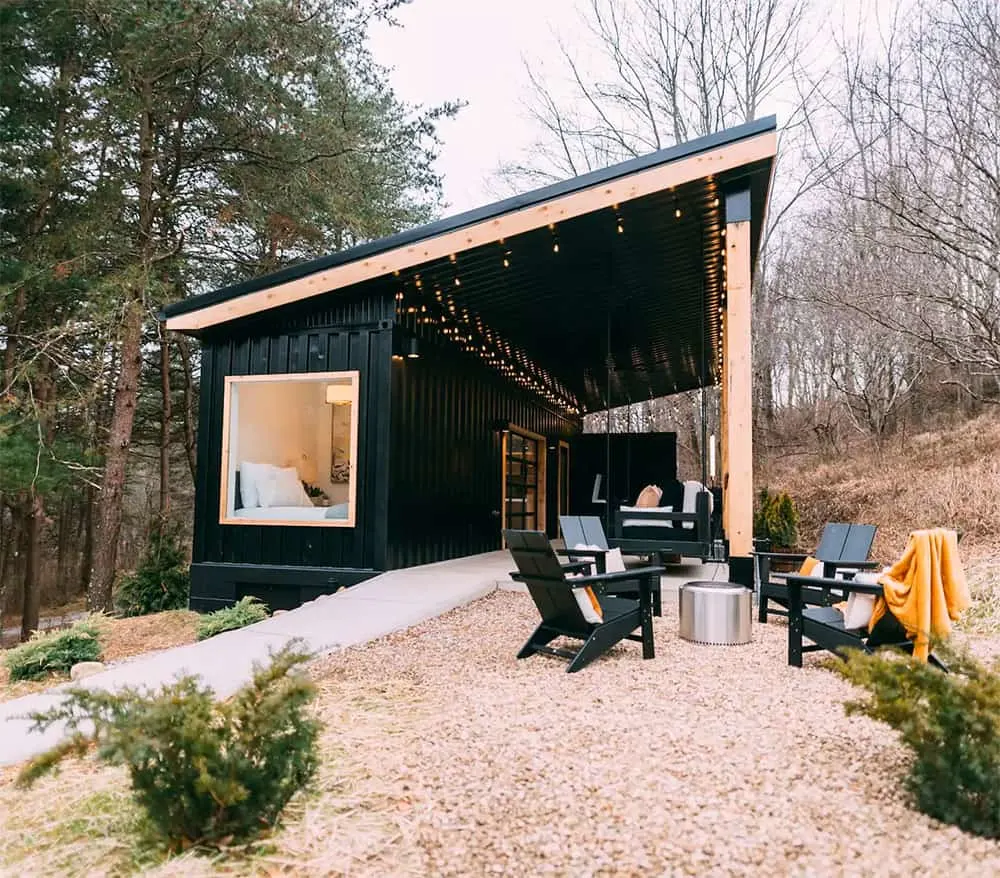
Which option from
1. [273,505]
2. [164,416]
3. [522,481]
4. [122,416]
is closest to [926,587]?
[273,505]

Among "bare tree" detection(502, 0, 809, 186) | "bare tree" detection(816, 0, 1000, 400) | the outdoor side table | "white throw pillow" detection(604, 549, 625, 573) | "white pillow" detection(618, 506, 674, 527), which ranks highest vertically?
"bare tree" detection(502, 0, 809, 186)

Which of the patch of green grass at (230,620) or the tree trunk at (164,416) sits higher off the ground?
the tree trunk at (164,416)

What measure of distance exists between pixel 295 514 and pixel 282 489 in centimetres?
96

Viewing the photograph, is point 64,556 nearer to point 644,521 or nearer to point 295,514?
point 295,514

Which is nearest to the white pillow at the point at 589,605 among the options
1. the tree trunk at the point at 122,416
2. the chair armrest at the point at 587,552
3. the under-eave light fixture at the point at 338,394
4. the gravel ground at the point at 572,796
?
the gravel ground at the point at 572,796

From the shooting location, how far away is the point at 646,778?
238cm

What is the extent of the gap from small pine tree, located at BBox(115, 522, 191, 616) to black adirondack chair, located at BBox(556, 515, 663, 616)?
4970 mm

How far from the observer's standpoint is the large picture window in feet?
23.8

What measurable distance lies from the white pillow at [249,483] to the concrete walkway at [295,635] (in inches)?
67.9

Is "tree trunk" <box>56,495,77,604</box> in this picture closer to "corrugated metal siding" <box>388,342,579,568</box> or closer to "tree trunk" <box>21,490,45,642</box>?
"tree trunk" <box>21,490,45,642</box>

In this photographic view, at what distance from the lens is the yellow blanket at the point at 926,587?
3.52 metres

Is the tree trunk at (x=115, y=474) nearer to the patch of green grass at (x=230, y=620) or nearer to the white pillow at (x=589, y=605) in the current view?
the patch of green grass at (x=230, y=620)

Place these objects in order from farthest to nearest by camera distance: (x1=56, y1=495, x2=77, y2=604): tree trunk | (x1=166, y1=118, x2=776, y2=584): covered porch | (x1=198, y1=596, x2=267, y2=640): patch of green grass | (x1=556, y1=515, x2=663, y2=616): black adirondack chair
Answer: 1. (x1=56, y1=495, x2=77, y2=604): tree trunk
2. (x1=166, y1=118, x2=776, y2=584): covered porch
3. (x1=198, y1=596, x2=267, y2=640): patch of green grass
4. (x1=556, y1=515, x2=663, y2=616): black adirondack chair

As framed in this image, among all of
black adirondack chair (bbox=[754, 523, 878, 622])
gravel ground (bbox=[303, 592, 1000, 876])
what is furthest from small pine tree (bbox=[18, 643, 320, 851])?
black adirondack chair (bbox=[754, 523, 878, 622])
